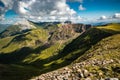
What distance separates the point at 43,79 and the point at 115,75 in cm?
933

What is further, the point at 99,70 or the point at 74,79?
the point at 99,70

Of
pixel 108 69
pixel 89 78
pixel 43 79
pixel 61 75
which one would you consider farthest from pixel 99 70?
pixel 43 79

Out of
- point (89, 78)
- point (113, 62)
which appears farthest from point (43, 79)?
point (113, 62)

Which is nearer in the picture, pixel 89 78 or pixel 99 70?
pixel 89 78

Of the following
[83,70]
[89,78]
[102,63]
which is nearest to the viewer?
[89,78]

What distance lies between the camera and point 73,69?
2989 centimetres

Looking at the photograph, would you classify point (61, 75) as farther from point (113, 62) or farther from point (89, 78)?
point (113, 62)

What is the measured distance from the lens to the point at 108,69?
95.7 ft

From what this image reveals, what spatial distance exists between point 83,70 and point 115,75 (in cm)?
415

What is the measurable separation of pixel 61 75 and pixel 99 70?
205 inches

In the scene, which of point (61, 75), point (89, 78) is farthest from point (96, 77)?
point (61, 75)

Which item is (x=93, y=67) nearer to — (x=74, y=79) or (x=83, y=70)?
(x=83, y=70)

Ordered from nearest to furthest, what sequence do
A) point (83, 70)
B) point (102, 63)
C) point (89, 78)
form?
point (89, 78) → point (83, 70) → point (102, 63)

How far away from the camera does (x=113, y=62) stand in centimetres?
3216
